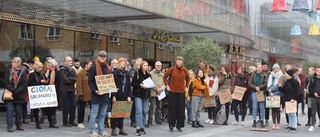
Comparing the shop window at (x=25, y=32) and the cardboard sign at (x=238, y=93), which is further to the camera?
the shop window at (x=25, y=32)

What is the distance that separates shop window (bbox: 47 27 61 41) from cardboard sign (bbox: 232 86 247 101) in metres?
8.91

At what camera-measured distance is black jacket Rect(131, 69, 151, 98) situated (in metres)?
12.0

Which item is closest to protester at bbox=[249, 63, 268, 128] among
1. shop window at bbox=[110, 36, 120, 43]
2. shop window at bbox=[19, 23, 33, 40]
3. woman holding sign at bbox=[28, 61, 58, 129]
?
woman holding sign at bbox=[28, 61, 58, 129]

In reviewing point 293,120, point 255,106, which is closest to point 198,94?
point 255,106

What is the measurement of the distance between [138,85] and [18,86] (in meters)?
3.06

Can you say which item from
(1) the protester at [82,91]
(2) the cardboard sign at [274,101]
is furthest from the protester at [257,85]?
(1) the protester at [82,91]

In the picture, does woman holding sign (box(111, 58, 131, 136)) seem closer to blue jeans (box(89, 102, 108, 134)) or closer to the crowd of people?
the crowd of people

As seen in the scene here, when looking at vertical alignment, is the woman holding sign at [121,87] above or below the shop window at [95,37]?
below

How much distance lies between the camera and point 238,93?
14.4 metres

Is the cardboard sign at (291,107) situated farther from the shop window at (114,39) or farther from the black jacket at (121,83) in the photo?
the shop window at (114,39)

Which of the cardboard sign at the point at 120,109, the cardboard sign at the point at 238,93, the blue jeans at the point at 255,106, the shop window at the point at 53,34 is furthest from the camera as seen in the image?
the shop window at the point at 53,34

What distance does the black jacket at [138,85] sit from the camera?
12.0m

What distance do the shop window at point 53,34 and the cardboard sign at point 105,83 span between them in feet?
32.0

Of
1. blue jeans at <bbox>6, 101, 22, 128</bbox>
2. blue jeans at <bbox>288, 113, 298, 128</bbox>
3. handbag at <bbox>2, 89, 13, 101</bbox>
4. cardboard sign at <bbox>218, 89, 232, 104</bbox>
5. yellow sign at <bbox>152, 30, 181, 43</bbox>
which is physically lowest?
blue jeans at <bbox>288, 113, 298, 128</bbox>
